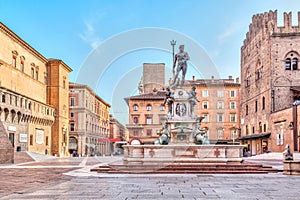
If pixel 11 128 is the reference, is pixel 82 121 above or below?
above

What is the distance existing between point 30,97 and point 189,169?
3296cm

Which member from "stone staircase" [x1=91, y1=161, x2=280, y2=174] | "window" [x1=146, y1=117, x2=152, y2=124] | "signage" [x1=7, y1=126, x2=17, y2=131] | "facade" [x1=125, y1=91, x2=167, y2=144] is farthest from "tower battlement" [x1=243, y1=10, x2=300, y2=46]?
"stone staircase" [x1=91, y1=161, x2=280, y2=174]

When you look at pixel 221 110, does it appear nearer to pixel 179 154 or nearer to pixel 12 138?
pixel 12 138

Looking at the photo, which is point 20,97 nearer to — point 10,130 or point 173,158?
point 10,130

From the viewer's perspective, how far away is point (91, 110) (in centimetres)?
7056

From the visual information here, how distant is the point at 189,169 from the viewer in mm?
16375

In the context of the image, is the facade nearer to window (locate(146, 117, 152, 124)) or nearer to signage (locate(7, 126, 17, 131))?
window (locate(146, 117, 152, 124))

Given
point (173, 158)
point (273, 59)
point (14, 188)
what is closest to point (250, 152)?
point (273, 59)

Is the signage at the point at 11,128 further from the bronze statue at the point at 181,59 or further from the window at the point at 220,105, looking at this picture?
the window at the point at 220,105

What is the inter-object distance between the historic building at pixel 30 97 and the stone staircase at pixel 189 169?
20.4 metres

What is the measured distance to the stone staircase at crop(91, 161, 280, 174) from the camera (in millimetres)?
16078

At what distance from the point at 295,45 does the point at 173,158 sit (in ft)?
109

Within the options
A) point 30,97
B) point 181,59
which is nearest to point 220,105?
point 30,97

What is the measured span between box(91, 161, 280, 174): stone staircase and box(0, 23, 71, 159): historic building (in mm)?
20413
